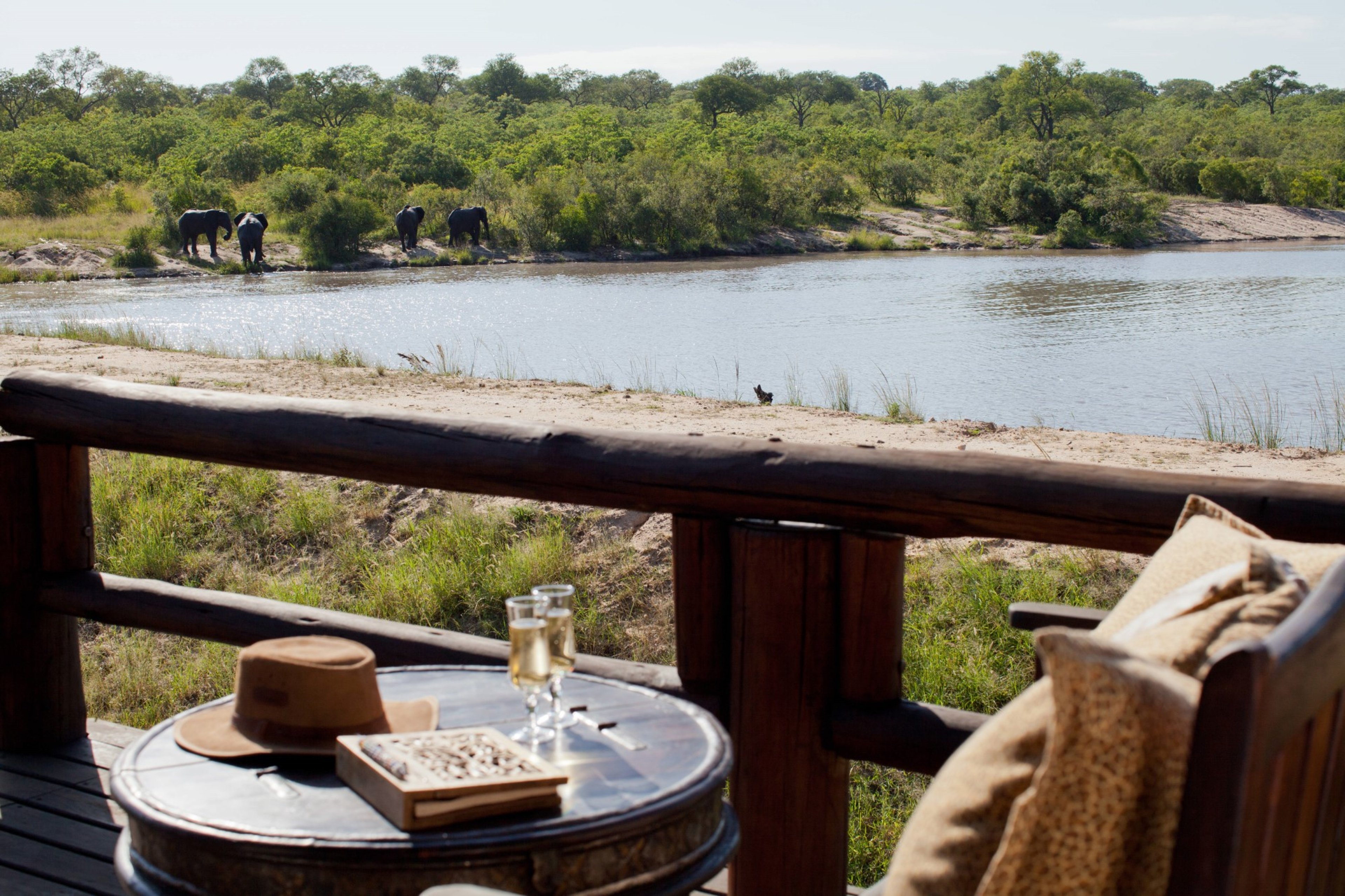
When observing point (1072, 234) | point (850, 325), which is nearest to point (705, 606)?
point (850, 325)

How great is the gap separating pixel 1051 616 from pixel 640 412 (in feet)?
26.0

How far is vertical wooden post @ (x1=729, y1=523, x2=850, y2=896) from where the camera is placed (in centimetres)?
245

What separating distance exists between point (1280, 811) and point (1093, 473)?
4.03 feet

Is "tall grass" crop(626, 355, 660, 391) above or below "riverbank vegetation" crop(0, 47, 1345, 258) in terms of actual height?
below

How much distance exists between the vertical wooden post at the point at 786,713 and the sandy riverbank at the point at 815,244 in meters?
33.7

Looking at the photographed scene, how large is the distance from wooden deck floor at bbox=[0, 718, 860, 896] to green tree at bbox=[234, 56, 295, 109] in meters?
104

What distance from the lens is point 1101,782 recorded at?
39.5 inches

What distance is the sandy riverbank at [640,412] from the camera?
820 cm

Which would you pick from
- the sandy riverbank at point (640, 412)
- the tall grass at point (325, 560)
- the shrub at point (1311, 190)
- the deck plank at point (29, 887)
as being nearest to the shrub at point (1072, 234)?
the shrub at point (1311, 190)

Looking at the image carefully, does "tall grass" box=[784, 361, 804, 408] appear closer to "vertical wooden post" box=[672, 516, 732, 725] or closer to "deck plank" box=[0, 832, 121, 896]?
"vertical wooden post" box=[672, 516, 732, 725]

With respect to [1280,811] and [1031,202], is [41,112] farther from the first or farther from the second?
[1280,811]

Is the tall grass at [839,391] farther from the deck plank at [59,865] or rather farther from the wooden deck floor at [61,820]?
the deck plank at [59,865]

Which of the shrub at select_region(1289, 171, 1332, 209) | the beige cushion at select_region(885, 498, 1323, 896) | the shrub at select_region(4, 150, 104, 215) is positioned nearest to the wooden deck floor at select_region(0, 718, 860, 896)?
the beige cushion at select_region(885, 498, 1323, 896)

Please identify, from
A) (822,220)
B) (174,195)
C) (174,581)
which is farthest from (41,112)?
(174,581)
